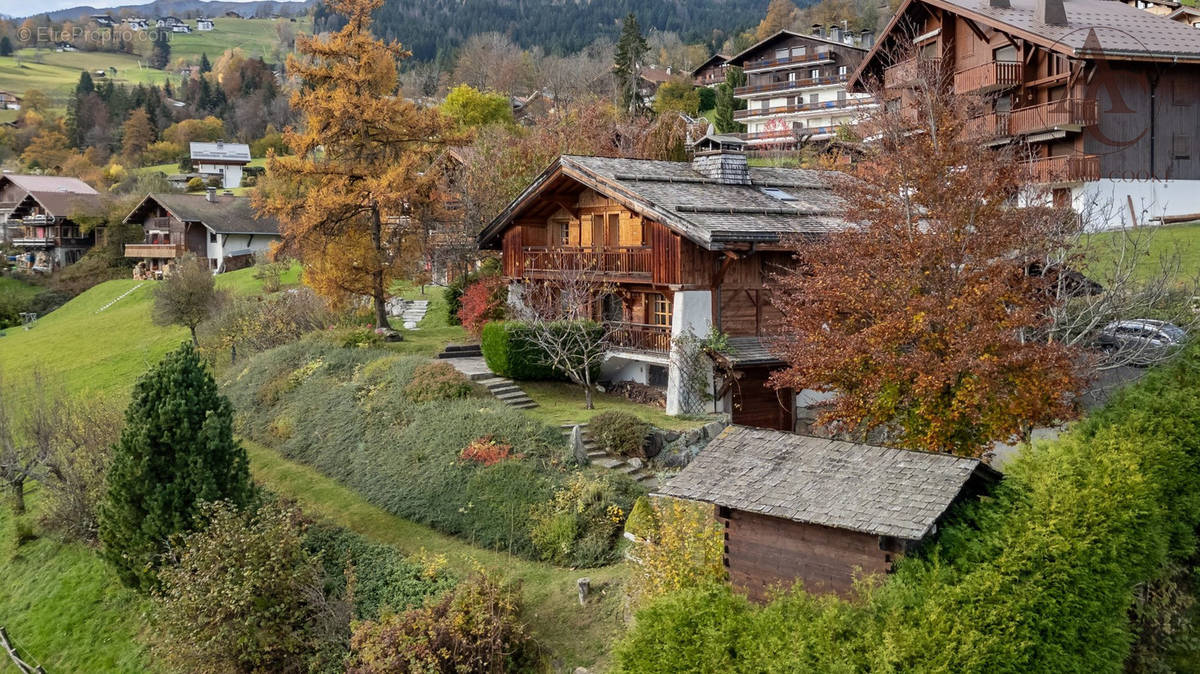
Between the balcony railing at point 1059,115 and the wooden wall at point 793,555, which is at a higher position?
the balcony railing at point 1059,115

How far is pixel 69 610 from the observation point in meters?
22.7

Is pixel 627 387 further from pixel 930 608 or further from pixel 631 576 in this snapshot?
pixel 930 608

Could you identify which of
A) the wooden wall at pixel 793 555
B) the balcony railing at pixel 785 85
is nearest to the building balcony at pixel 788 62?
the balcony railing at pixel 785 85

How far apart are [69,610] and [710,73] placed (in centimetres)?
7867

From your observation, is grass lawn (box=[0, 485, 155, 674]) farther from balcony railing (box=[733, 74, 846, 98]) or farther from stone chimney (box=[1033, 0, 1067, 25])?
balcony railing (box=[733, 74, 846, 98])

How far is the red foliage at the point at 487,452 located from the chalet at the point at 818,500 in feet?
28.2

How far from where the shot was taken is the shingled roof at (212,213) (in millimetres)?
63000

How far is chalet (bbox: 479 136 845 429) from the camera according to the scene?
2447cm

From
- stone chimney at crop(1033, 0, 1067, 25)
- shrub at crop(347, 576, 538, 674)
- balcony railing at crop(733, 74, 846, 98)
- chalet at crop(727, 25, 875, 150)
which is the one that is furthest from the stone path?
balcony railing at crop(733, 74, 846, 98)

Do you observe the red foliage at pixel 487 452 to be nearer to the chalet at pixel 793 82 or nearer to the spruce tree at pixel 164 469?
the spruce tree at pixel 164 469

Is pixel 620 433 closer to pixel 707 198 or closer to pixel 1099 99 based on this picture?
pixel 707 198

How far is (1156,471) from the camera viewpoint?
488 inches

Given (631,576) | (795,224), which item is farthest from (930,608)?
(795,224)

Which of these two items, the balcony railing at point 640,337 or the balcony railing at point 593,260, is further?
the balcony railing at point 593,260
